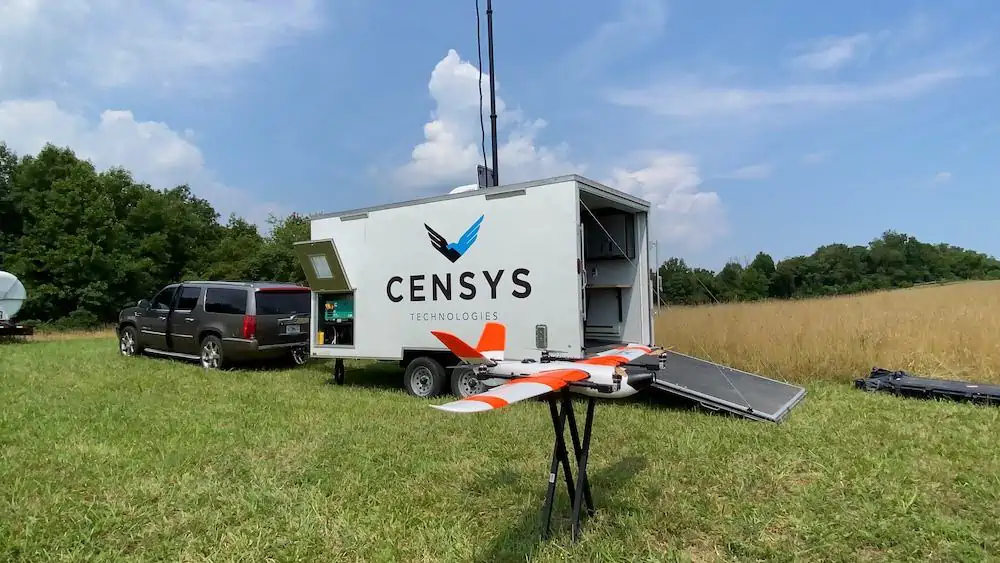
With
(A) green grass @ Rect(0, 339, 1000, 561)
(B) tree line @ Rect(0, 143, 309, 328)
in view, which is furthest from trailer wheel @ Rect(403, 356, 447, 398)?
(B) tree line @ Rect(0, 143, 309, 328)

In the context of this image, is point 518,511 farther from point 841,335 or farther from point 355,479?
point 841,335

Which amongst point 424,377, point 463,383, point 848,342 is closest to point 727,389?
point 848,342

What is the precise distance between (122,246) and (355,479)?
37326mm

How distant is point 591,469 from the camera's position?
447cm

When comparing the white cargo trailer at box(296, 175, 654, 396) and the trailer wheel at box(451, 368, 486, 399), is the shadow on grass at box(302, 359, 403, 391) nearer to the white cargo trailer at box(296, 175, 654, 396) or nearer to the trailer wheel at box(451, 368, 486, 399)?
the white cargo trailer at box(296, 175, 654, 396)

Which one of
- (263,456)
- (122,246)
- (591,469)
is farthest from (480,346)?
(122,246)

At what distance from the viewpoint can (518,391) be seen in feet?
8.95

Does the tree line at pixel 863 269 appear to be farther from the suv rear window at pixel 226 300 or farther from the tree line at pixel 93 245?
the tree line at pixel 93 245

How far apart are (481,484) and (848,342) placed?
21.7 feet

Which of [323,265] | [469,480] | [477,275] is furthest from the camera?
[323,265]

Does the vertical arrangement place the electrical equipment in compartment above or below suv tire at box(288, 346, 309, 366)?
above

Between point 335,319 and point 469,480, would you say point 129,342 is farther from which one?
point 469,480

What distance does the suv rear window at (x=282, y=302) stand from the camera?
10312mm

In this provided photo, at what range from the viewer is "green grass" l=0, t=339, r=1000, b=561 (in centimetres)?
327
